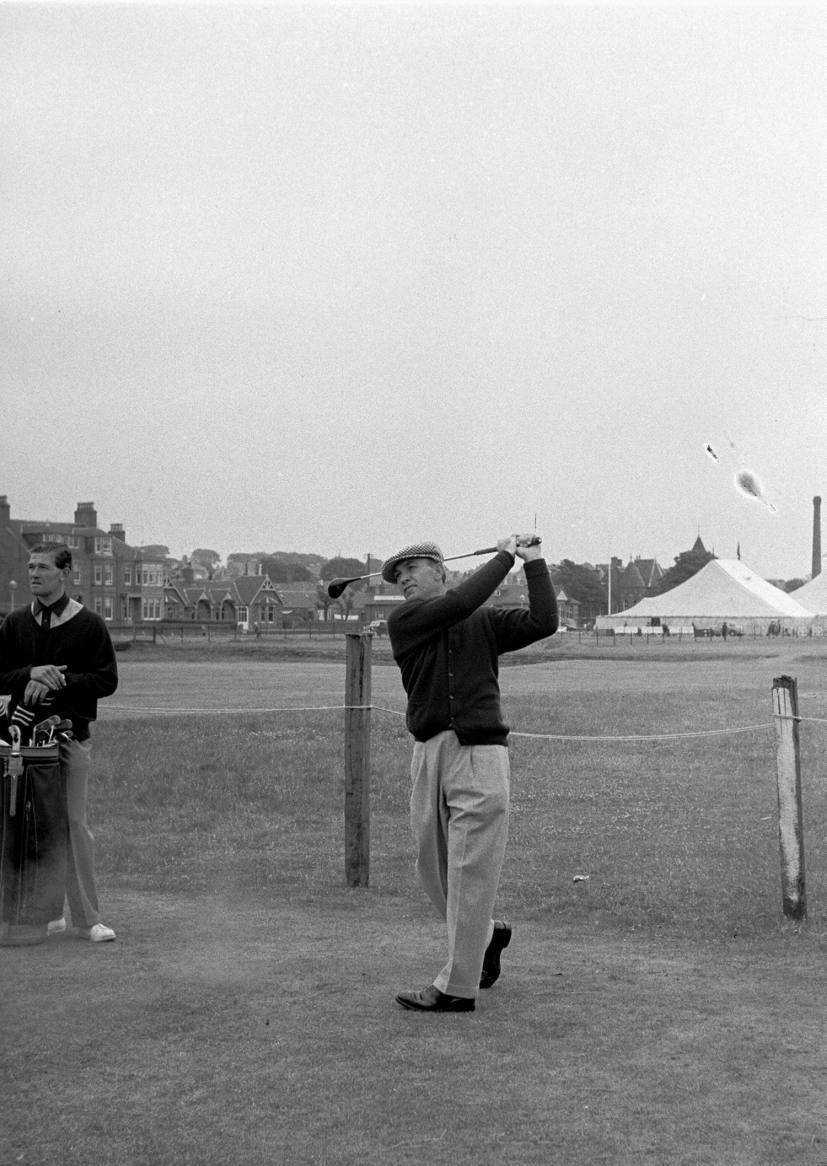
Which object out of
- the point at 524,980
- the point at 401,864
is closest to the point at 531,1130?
the point at 524,980

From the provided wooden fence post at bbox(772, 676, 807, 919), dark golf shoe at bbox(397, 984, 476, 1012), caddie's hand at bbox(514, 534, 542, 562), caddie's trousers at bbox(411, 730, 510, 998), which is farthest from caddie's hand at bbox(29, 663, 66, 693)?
wooden fence post at bbox(772, 676, 807, 919)

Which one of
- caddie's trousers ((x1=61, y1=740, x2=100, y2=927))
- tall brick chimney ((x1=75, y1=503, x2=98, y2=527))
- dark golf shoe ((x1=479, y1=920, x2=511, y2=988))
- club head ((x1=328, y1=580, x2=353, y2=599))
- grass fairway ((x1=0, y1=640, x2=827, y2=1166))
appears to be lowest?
grass fairway ((x1=0, y1=640, x2=827, y2=1166))

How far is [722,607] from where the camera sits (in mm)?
64375

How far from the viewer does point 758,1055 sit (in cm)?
479

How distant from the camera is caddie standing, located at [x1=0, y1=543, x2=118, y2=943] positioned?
21.6ft

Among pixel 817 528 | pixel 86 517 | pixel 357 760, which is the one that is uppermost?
pixel 817 528

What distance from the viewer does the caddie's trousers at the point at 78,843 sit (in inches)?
263

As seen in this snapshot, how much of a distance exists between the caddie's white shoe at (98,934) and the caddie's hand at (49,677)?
1.22 m

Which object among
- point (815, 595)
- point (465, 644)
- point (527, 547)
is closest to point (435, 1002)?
point (465, 644)

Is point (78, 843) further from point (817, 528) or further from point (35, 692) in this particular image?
point (817, 528)

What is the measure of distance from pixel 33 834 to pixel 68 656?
35.9 inches

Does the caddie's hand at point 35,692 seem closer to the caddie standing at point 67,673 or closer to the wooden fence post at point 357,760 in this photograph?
the caddie standing at point 67,673

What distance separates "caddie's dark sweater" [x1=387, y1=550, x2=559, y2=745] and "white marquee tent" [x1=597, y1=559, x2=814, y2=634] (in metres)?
57.6

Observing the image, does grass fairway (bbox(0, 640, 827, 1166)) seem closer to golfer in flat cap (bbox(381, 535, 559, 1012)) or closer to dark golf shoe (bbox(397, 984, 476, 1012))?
dark golf shoe (bbox(397, 984, 476, 1012))
